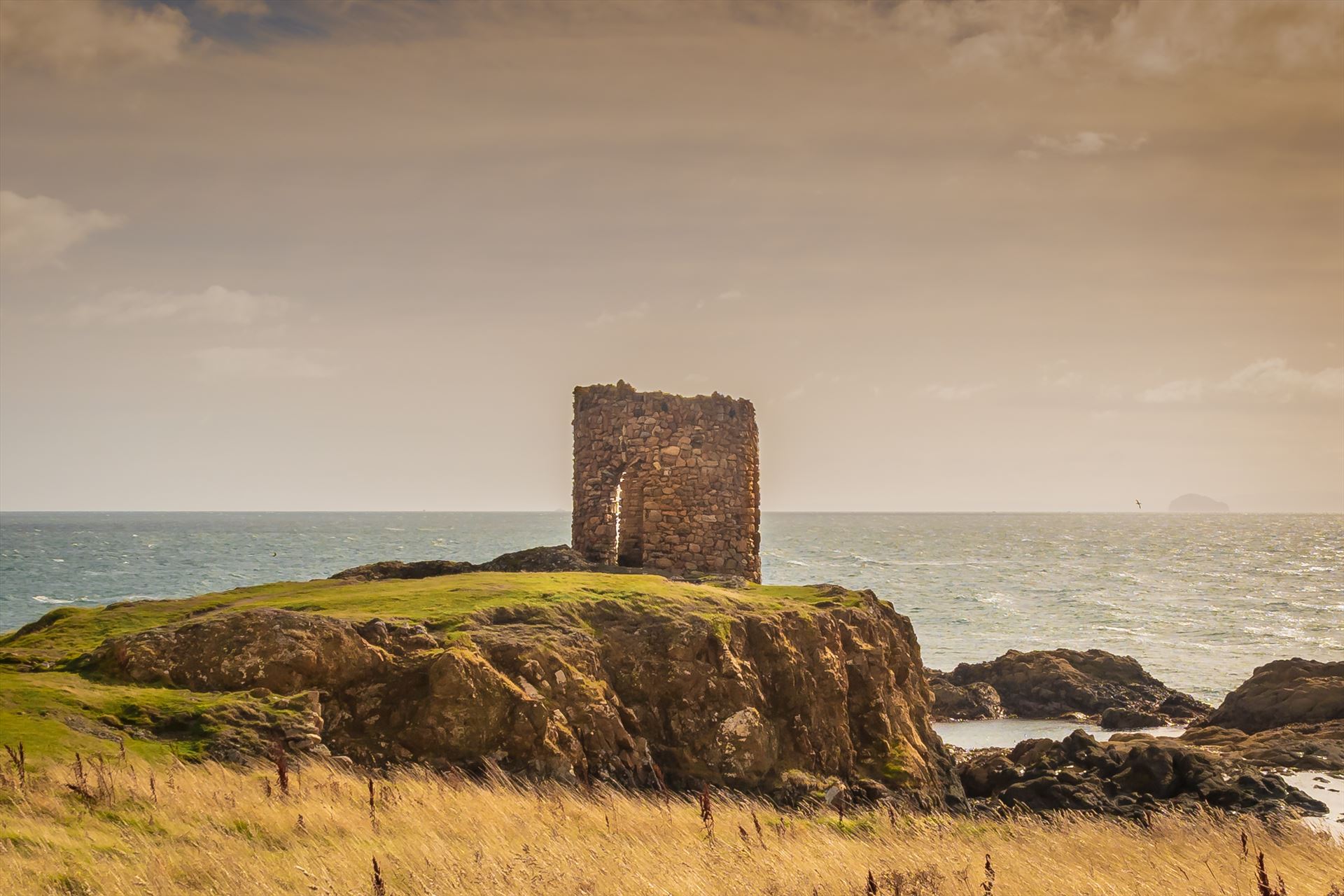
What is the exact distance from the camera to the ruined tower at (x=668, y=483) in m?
23.2

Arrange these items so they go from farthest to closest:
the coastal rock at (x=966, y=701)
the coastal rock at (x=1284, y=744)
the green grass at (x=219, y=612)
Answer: the coastal rock at (x=966, y=701), the coastal rock at (x=1284, y=744), the green grass at (x=219, y=612)

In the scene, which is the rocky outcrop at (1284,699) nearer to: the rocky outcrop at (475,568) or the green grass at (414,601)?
the green grass at (414,601)

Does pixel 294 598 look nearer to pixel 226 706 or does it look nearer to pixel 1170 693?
pixel 226 706

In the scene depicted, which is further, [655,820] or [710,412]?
[710,412]

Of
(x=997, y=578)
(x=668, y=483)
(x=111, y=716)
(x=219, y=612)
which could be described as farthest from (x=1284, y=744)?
(x=997, y=578)

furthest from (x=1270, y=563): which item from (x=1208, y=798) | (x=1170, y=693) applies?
(x=1208, y=798)

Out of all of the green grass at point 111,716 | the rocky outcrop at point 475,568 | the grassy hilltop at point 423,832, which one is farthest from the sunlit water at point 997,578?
the green grass at point 111,716

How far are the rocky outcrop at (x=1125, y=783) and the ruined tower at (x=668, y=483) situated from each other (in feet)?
23.2

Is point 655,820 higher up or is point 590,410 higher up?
point 590,410

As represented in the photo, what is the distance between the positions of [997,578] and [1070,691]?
48.8m

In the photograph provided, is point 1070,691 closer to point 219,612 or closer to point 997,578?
point 219,612

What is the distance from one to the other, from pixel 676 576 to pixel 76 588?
60.1 m

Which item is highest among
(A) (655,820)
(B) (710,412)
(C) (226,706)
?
(B) (710,412)

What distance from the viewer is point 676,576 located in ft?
70.0
